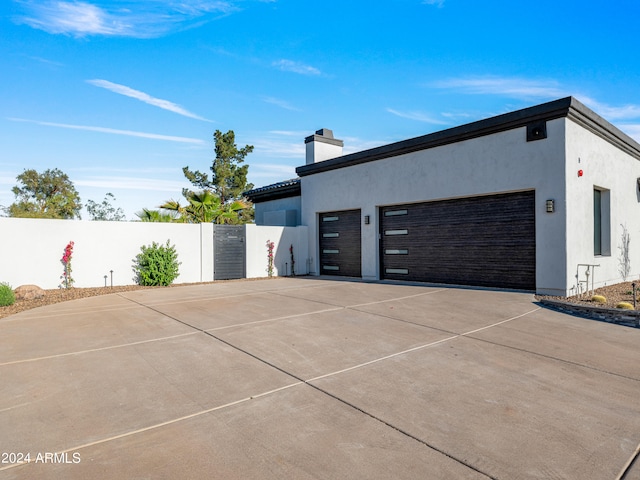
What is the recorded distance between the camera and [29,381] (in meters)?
3.91

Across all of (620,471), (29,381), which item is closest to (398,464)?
(620,471)

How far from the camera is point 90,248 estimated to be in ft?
37.5

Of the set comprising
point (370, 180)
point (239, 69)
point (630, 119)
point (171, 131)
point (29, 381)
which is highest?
point (239, 69)

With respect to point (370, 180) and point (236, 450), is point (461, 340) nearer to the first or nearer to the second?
point (236, 450)

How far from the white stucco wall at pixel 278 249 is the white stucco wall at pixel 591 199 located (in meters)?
9.62

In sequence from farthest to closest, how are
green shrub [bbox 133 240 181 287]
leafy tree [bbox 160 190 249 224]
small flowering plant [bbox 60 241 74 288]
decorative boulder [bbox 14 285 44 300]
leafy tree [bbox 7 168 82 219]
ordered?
leafy tree [bbox 7 168 82 219], leafy tree [bbox 160 190 249 224], green shrub [bbox 133 240 181 287], small flowering plant [bbox 60 241 74 288], decorative boulder [bbox 14 285 44 300]

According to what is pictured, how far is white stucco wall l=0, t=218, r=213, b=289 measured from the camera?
407 inches

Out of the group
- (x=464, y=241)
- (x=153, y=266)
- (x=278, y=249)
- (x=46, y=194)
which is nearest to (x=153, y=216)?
(x=153, y=266)

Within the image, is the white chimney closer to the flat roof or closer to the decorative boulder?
the flat roof

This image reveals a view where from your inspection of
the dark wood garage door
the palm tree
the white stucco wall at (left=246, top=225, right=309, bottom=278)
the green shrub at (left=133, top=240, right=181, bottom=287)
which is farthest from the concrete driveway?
the white stucco wall at (left=246, top=225, right=309, bottom=278)

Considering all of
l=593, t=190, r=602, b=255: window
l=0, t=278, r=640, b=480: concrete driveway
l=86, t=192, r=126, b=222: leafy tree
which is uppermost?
l=86, t=192, r=126, b=222: leafy tree

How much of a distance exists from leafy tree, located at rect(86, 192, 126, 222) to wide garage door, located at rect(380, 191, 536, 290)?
4007cm

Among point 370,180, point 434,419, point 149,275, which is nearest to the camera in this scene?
point 434,419

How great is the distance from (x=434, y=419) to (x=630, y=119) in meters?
14.9
